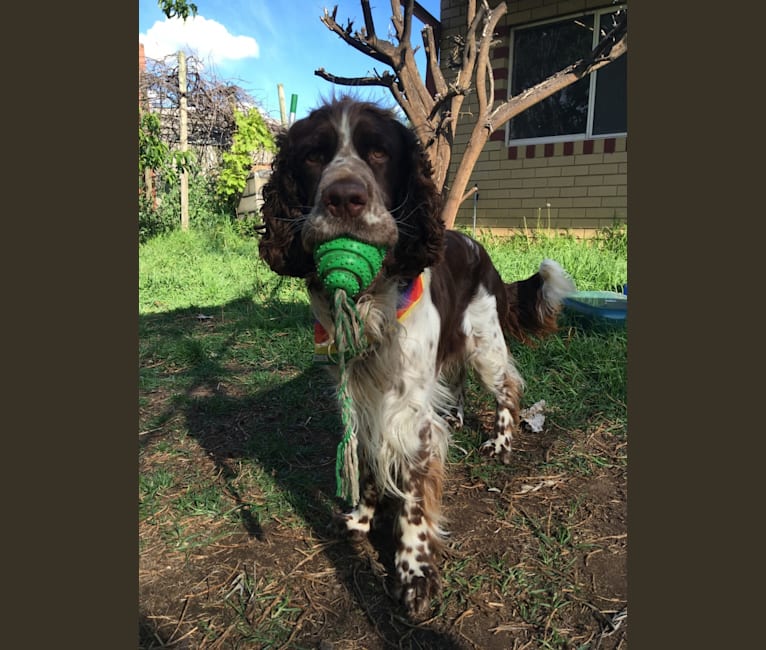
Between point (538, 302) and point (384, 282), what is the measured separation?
6.40 feet

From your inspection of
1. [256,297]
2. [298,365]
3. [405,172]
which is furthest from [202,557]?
[256,297]

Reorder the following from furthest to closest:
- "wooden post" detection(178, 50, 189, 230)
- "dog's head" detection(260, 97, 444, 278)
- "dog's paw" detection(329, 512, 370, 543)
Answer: "wooden post" detection(178, 50, 189, 230)
"dog's paw" detection(329, 512, 370, 543)
"dog's head" detection(260, 97, 444, 278)

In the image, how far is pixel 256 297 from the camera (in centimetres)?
584

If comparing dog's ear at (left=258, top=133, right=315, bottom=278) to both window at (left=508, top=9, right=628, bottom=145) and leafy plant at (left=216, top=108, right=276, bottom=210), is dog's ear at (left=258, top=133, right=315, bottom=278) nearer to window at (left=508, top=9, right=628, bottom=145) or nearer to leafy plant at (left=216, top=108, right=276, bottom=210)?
window at (left=508, top=9, right=628, bottom=145)

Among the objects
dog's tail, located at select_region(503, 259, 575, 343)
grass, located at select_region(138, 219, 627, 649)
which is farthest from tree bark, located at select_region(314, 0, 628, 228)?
grass, located at select_region(138, 219, 627, 649)

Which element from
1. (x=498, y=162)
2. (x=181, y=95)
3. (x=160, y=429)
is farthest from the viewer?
(x=181, y=95)

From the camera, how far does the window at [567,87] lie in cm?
733

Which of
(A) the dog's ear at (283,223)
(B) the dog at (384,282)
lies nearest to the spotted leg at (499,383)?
(B) the dog at (384,282)

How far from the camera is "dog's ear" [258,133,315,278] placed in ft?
6.61

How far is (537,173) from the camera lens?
26.6 ft

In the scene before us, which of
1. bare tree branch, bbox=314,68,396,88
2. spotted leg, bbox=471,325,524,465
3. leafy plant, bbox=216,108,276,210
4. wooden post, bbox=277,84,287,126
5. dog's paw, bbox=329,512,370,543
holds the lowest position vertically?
dog's paw, bbox=329,512,370,543

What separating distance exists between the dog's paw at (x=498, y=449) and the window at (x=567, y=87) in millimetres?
6007

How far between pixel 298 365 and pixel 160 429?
1.15 meters

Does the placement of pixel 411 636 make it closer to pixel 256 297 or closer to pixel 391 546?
→ pixel 391 546
